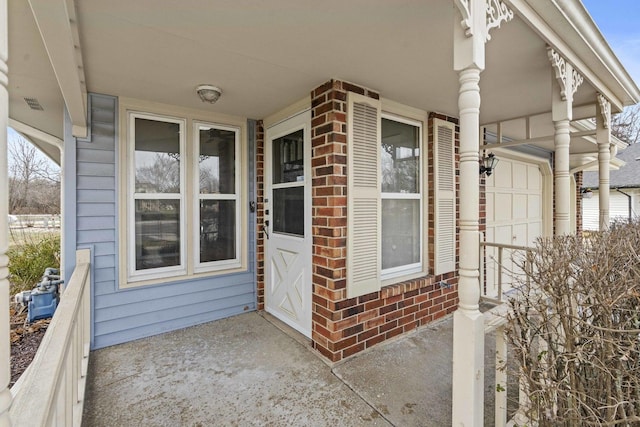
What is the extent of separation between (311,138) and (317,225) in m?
0.82

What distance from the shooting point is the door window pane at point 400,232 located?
10.8 ft

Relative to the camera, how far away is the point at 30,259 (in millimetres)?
5137

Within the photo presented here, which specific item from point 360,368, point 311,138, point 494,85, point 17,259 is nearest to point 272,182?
point 311,138

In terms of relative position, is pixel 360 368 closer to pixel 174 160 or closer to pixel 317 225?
pixel 317 225

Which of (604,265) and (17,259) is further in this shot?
(17,259)

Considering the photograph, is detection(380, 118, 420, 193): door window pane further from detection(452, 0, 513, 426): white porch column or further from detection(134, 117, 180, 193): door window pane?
detection(134, 117, 180, 193): door window pane

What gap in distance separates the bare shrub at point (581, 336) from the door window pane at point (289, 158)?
7.42 feet

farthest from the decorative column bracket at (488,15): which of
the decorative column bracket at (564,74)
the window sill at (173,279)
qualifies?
the window sill at (173,279)

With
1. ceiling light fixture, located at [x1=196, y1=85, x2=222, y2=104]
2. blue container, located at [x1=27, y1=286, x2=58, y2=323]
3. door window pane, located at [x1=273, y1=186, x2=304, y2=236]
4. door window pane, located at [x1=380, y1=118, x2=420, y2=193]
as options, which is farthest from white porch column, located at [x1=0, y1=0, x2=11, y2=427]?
blue container, located at [x1=27, y1=286, x2=58, y2=323]

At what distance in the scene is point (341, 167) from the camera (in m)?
2.70

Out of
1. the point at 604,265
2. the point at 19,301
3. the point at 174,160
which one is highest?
the point at 174,160

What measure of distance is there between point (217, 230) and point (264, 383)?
1832 mm

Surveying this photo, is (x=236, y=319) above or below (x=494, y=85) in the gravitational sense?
below

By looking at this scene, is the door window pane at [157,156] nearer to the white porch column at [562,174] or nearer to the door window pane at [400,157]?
the door window pane at [400,157]
